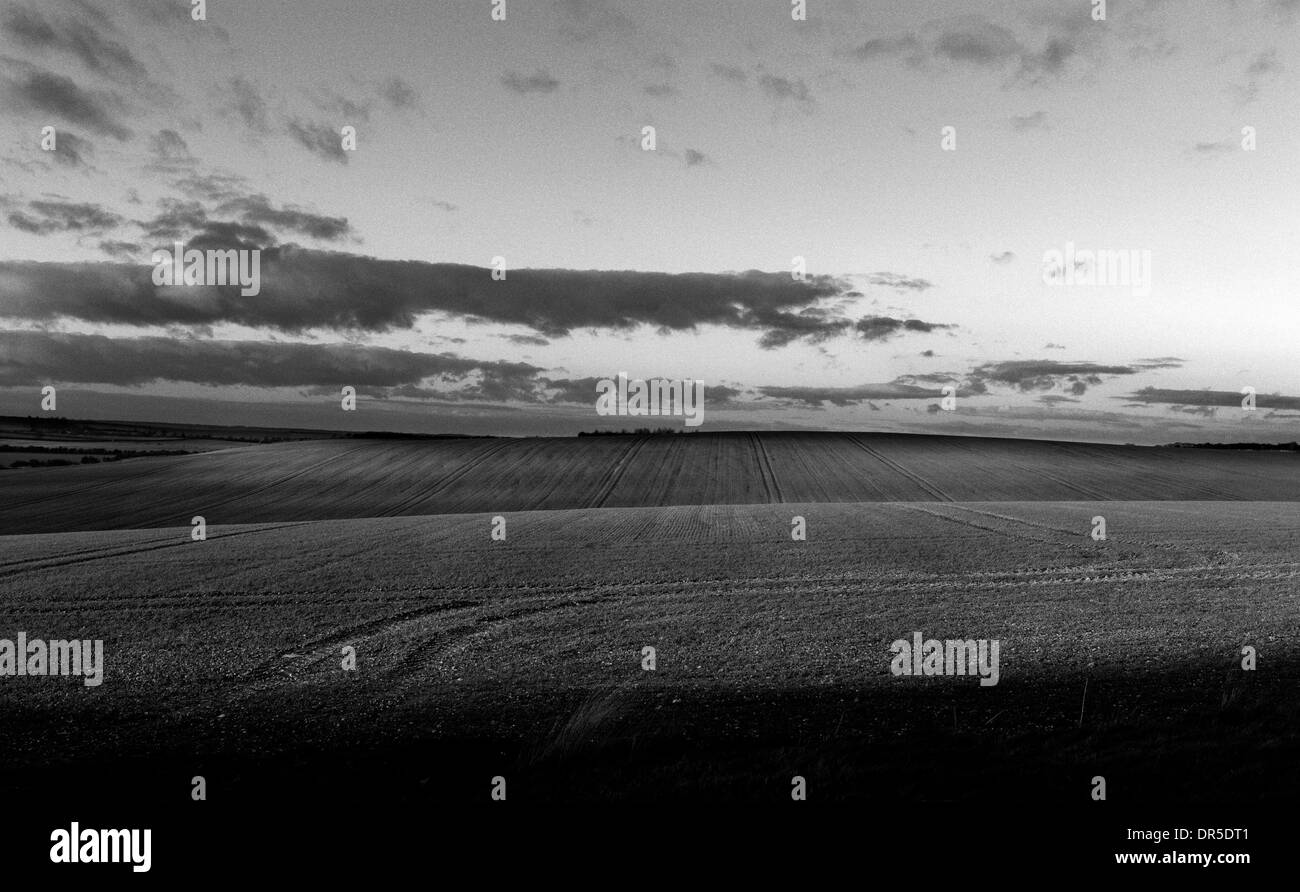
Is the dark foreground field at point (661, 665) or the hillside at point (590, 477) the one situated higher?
the hillside at point (590, 477)

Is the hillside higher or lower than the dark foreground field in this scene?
higher

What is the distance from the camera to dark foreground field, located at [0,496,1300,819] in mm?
11188

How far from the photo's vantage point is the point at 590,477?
8000 cm

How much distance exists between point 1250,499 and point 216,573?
77.0 metres

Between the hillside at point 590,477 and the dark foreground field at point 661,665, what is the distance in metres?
22.9

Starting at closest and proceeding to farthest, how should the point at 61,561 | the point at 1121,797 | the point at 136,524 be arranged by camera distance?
the point at 1121,797
the point at 61,561
the point at 136,524

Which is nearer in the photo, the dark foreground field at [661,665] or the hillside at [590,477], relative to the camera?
the dark foreground field at [661,665]

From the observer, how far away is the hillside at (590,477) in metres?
68.2

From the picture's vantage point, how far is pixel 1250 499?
7150cm

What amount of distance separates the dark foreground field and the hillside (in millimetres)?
22915

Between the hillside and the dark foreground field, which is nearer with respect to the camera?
the dark foreground field

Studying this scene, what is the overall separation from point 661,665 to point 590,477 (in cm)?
6094
